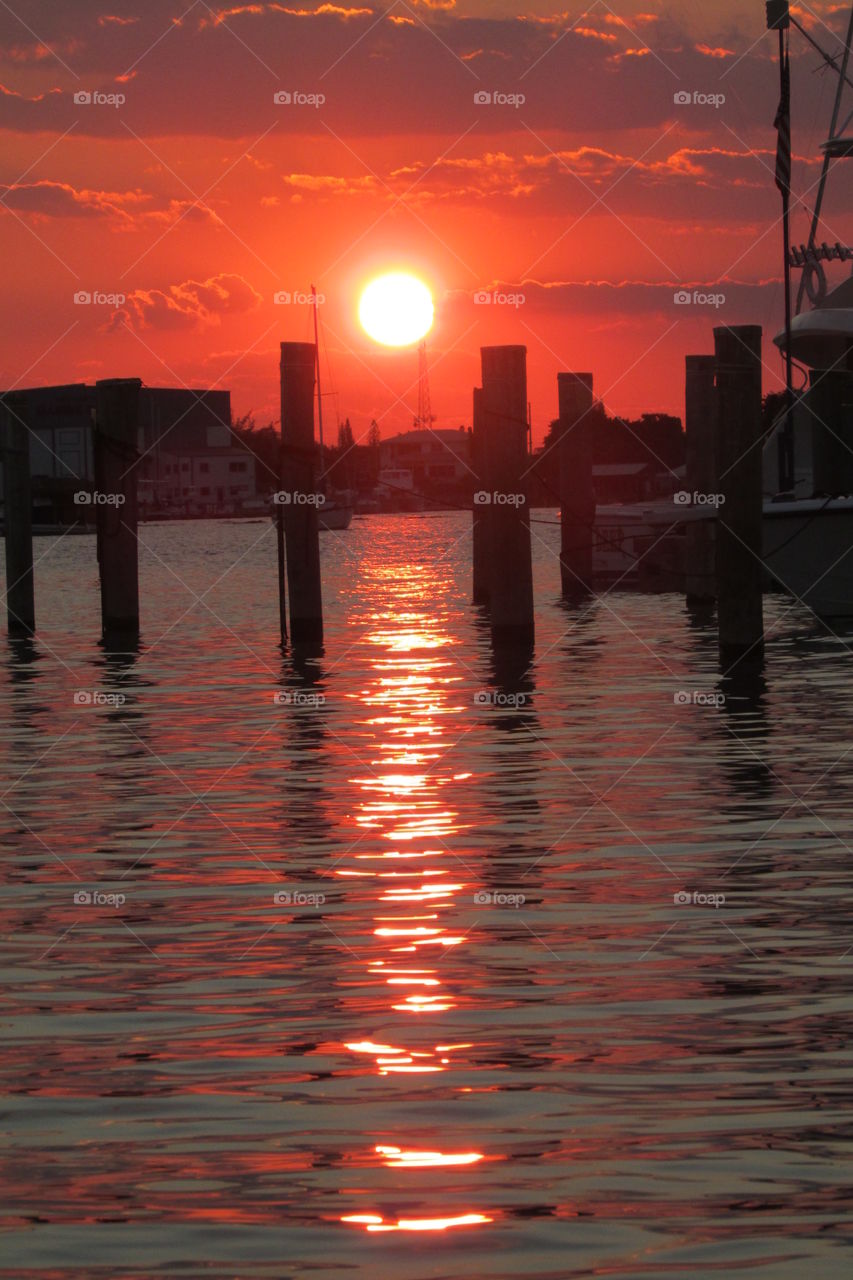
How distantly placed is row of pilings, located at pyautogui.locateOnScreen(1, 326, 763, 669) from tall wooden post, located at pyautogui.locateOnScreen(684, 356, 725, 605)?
0.11 ft

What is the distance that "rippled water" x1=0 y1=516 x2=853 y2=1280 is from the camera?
5309 mm

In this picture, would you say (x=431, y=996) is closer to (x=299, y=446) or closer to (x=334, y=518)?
(x=299, y=446)

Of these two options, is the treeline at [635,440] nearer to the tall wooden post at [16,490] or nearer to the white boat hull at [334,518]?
the white boat hull at [334,518]

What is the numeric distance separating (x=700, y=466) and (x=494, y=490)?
9666 millimetres

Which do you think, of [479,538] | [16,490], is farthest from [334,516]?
[16,490]

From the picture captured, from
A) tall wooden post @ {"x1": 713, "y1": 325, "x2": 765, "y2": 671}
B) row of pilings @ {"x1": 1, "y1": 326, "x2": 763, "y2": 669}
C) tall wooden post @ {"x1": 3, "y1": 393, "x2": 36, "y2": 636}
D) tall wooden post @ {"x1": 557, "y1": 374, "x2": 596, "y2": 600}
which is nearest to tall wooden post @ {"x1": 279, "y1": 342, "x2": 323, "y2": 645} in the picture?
row of pilings @ {"x1": 1, "y1": 326, "x2": 763, "y2": 669}

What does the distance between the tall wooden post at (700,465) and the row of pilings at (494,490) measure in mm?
32

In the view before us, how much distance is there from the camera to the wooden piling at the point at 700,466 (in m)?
28.7

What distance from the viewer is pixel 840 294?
31906 mm

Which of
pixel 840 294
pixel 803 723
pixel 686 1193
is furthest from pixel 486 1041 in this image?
pixel 840 294

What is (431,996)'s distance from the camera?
25.1 ft

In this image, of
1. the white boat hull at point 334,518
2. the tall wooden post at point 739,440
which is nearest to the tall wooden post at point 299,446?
the tall wooden post at point 739,440

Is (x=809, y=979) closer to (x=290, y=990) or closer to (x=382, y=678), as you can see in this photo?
(x=290, y=990)

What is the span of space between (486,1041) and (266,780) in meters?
6.90
